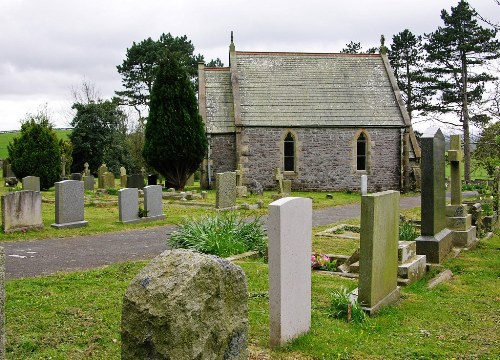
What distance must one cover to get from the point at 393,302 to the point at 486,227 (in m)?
8.47

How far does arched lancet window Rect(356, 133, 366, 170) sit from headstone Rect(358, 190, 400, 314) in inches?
851

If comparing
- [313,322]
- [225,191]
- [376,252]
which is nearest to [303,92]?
[225,191]

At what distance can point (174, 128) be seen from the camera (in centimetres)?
2527

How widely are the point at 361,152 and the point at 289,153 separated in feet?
12.8

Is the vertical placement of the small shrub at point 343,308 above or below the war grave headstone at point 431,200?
below

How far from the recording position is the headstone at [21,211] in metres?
13.2

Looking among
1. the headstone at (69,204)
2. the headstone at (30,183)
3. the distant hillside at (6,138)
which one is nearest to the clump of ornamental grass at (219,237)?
the headstone at (69,204)

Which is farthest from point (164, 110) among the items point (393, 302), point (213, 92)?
point (393, 302)

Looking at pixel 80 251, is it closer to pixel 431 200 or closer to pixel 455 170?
pixel 431 200

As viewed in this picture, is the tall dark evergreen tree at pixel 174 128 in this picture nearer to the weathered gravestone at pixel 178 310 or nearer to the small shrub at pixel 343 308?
the small shrub at pixel 343 308

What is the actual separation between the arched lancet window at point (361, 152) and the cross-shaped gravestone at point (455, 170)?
15440mm

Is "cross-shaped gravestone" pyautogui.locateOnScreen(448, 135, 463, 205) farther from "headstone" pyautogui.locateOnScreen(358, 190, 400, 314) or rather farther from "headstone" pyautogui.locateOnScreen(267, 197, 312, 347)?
"headstone" pyautogui.locateOnScreen(267, 197, 312, 347)

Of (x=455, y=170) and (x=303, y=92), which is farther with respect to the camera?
(x=303, y=92)

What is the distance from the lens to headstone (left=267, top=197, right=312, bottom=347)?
17.6 ft
